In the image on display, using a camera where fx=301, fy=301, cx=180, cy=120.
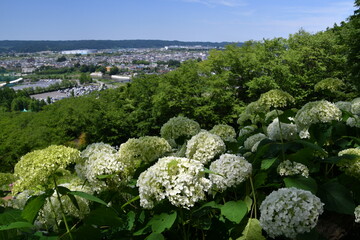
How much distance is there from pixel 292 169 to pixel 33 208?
62.7 inches

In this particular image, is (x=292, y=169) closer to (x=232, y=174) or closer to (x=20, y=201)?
(x=232, y=174)

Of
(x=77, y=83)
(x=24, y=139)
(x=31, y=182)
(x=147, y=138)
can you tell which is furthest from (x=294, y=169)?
(x=77, y=83)

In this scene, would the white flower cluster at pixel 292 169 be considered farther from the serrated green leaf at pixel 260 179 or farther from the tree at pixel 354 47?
the tree at pixel 354 47

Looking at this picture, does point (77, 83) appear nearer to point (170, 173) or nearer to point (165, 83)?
point (165, 83)


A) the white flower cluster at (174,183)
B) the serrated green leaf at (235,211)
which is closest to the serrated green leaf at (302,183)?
the serrated green leaf at (235,211)

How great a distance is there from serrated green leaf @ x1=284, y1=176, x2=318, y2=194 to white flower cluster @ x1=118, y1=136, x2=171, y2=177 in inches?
40.9

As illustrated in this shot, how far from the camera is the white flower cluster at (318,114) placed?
261cm

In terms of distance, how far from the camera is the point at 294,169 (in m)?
2.05

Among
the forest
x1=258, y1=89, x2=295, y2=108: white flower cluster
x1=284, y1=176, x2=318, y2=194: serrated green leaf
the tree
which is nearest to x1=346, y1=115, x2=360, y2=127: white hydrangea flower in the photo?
the forest

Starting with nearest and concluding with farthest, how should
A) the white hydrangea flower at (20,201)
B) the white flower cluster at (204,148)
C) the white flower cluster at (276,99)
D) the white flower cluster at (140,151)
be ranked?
1. the white hydrangea flower at (20,201)
2. the white flower cluster at (140,151)
3. the white flower cluster at (204,148)
4. the white flower cluster at (276,99)

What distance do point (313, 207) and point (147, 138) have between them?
4.64ft

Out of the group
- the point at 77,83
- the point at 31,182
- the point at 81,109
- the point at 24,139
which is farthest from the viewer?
the point at 77,83

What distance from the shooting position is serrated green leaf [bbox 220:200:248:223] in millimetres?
1639

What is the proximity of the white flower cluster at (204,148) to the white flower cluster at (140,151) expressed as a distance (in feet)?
0.81
